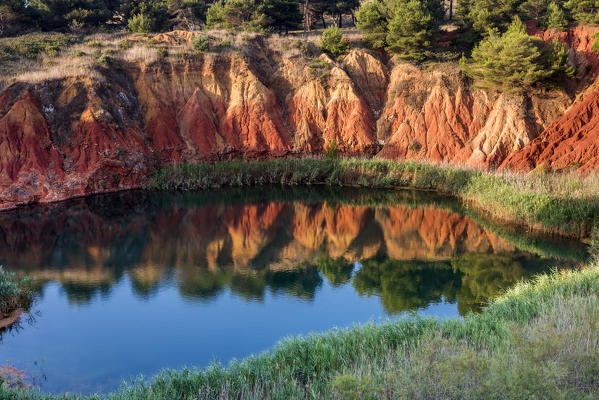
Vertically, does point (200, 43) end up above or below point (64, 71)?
above

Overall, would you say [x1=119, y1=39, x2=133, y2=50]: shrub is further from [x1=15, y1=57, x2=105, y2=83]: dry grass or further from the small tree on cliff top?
the small tree on cliff top

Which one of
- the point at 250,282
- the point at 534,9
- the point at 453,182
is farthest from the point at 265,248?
the point at 534,9

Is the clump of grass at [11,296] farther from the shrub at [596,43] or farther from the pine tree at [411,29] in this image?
the shrub at [596,43]

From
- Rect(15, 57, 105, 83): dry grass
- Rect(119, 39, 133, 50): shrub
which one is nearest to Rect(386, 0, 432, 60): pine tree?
Rect(119, 39, 133, 50): shrub

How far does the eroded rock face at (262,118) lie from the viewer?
30156 mm

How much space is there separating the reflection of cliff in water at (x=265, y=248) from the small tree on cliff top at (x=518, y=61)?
1133 centimetres

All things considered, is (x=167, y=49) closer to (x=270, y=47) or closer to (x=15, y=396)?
(x=270, y=47)

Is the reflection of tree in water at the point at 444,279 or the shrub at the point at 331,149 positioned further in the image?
the shrub at the point at 331,149

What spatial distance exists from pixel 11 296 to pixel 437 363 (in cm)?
1210

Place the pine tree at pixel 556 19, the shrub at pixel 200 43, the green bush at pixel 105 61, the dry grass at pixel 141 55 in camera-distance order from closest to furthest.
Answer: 1. the green bush at pixel 105 61
2. the pine tree at pixel 556 19
3. the dry grass at pixel 141 55
4. the shrub at pixel 200 43

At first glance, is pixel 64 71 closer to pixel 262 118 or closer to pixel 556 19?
pixel 262 118

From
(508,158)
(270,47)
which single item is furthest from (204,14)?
(508,158)

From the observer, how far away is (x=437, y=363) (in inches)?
289

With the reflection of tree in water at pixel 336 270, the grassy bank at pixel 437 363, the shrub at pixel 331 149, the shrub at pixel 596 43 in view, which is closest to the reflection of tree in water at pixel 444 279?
the reflection of tree in water at pixel 336 270
